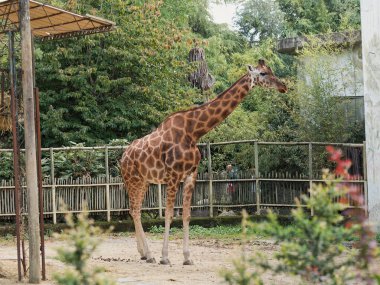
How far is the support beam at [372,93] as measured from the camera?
15.3 meters

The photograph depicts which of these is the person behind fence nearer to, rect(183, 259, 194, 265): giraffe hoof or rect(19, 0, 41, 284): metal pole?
rect(183, 259, 194, 265): giraffe hoof

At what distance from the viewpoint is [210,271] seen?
1230cm

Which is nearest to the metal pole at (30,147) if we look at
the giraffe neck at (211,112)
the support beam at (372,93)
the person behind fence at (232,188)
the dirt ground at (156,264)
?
the dirt ground at (156,264)

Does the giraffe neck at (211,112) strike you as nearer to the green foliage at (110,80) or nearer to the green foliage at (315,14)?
the green foliage at (110,80)

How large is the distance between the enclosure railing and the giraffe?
387 centimetres

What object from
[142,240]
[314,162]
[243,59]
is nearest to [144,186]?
[142,240]

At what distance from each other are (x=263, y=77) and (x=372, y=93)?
2.68 meters

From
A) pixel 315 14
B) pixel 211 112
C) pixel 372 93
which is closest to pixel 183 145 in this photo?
pixel 211 112

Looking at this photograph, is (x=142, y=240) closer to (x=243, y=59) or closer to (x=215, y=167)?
(x=215, y=167)

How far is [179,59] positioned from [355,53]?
566 centimetres

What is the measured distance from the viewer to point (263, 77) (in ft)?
44.8

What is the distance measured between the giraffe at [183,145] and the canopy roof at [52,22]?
6.49 ft

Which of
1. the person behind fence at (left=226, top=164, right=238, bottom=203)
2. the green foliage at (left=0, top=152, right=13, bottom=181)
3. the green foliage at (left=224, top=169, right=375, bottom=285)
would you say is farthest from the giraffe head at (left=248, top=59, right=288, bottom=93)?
the green foliage at (left=224, top=169, right=375, bottom=285)

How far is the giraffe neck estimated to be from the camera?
13492mm
